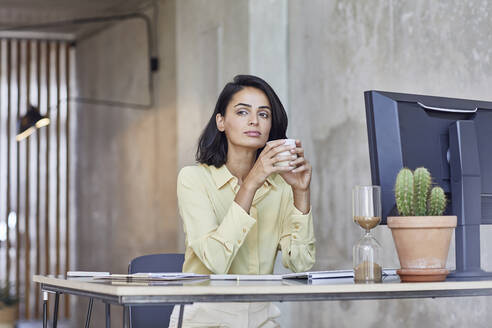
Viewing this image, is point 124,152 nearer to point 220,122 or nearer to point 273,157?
point 220,122

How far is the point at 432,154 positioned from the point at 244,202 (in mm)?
559

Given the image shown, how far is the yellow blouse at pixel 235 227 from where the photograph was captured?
2215mm

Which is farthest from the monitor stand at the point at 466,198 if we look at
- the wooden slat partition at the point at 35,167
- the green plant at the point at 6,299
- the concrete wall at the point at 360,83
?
the wooden slat partition at the point at 35,167

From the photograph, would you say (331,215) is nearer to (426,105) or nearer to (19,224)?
(426,105)

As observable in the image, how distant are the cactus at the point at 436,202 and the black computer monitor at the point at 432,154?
15 cm

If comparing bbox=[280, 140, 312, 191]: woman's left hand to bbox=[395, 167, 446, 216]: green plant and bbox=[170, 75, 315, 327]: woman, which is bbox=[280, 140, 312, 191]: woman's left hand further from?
bbox=[395, 167, 446, 216]: green plant

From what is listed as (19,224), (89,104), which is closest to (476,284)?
(89,104)

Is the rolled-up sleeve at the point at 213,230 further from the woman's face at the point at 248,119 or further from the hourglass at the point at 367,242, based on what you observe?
the hourglass at the point at 367,242

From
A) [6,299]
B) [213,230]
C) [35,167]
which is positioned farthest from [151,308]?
[35,167]

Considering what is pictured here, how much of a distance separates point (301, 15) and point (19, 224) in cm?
573

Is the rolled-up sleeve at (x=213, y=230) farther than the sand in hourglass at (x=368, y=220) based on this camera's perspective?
Yes

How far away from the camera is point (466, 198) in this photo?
2037 mm

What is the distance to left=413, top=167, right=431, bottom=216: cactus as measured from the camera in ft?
6.13

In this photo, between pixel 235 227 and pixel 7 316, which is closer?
pixel 235 227
